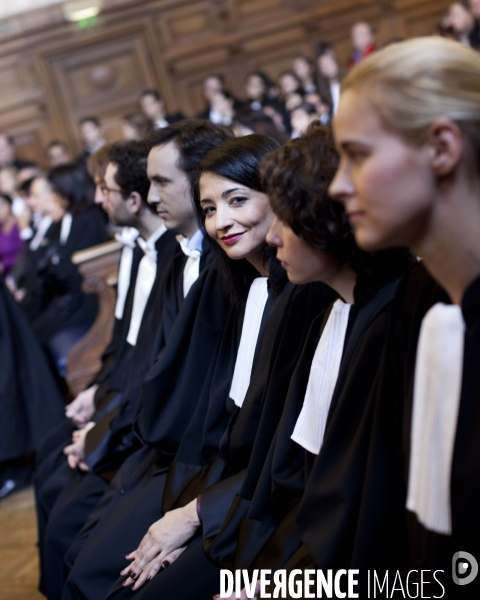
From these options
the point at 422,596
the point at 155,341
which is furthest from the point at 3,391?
the point at 422,596

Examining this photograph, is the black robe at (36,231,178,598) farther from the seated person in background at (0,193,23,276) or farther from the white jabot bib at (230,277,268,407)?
the seated person in background at (0,193,23,276)

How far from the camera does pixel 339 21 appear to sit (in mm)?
10242

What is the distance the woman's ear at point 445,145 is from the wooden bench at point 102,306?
12.7 ft

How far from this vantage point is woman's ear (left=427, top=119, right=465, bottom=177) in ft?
3.76

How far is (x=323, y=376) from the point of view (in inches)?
68.4

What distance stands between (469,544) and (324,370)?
0.57 metres

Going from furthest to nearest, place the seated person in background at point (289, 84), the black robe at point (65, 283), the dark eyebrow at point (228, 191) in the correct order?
the seated person in background at point (289, 84) → the black robe at point (65, 283) → the dark eyebrow at point (228, 191)

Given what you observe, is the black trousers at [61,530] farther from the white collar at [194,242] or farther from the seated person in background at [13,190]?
the seated person in background at [13,190]

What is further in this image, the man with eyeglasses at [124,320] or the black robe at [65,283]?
the black robe at [65,283]

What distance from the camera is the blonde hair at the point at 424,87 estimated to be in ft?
3.78

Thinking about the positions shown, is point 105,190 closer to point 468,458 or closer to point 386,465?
point 386,465

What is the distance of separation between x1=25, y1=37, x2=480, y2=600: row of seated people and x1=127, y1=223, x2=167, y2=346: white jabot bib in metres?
0.10

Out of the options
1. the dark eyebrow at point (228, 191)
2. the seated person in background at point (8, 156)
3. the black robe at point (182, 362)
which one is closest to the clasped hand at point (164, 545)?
the black robe at point (182, 362)

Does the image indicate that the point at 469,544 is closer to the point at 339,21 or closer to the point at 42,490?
the point at 42,490
